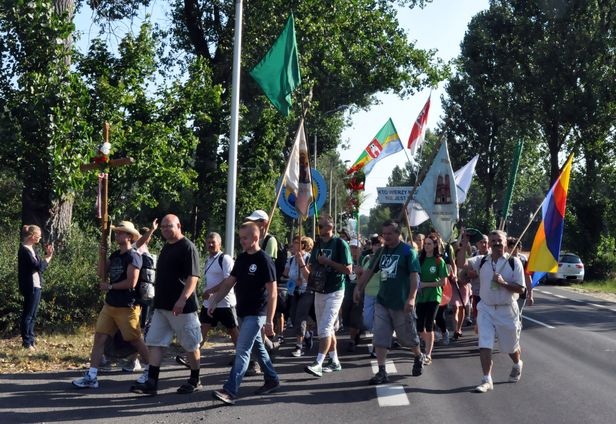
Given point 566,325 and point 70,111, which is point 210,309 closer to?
point 70,111

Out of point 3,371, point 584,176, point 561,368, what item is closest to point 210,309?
point 3,371

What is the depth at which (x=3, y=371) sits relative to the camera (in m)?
10.2

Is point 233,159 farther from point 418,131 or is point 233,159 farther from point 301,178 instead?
point 418,131

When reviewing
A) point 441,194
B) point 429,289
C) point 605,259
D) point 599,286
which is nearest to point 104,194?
point 429,289

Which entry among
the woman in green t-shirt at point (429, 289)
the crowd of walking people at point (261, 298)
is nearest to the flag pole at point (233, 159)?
the crowd of walking people at point (261, 298)

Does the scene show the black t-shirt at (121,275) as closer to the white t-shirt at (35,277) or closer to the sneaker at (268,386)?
the sneaker at (268,386)

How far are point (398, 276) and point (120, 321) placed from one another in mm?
3023

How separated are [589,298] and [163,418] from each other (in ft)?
75.3

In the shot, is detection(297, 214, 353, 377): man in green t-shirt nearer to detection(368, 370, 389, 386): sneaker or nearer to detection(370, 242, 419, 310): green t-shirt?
detection(370, 242, 419, 310): green t-shirt

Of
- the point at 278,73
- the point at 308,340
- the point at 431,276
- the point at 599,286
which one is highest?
the point at 278,73

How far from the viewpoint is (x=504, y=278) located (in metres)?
9.53

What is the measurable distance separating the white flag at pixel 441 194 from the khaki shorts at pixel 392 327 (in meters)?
3.38

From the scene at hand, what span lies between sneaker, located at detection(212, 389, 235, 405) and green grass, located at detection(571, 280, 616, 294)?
2777 cm

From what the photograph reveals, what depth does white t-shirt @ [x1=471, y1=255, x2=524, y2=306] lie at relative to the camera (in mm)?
9484
